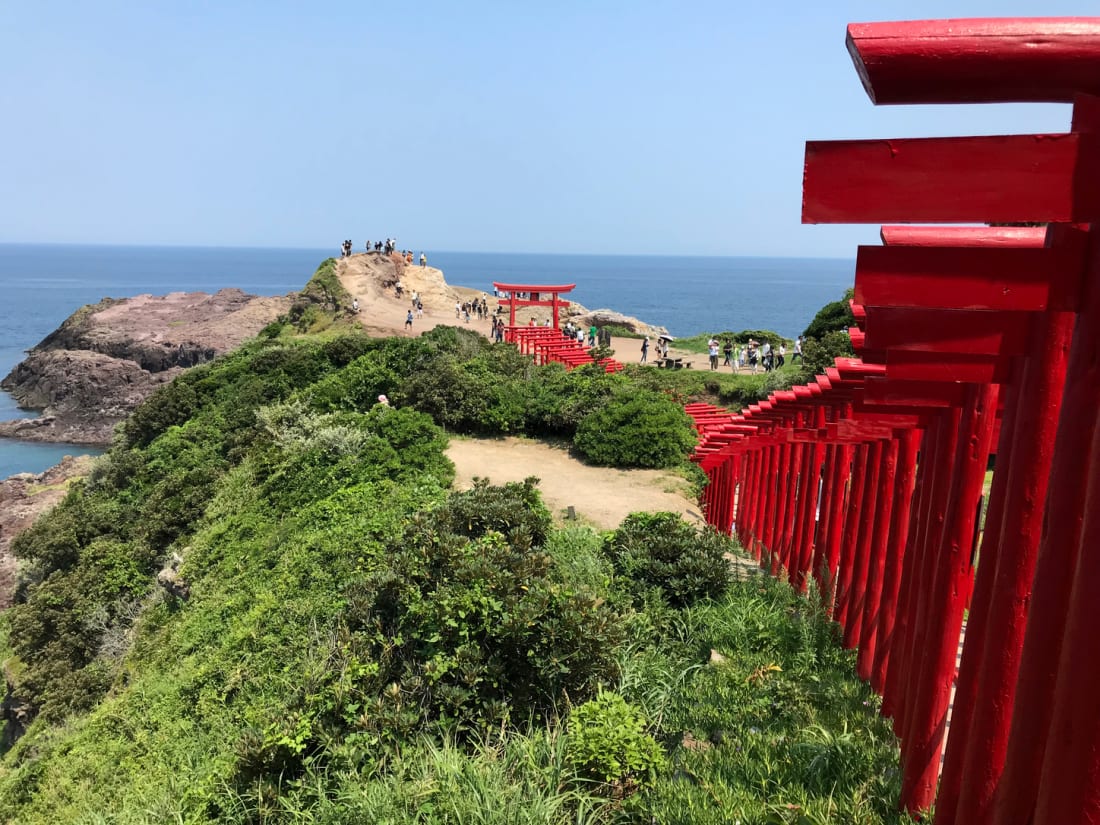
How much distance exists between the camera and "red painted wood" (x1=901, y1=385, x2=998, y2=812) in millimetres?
3916

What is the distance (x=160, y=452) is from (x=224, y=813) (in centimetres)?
1492

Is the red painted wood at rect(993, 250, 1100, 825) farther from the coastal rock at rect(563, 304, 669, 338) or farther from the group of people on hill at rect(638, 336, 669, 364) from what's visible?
the coastal rock at rect(563, 304, 669, 338)

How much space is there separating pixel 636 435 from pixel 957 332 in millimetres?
13294

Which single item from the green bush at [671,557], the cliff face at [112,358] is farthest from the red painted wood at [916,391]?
the cliff face at [112,358]

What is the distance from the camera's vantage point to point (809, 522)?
8484 mm

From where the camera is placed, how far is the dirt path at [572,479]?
13000 mm

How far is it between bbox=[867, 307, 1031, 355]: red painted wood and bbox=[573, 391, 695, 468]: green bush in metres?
13.0

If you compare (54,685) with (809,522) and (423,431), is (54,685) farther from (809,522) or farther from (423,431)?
(809,522)

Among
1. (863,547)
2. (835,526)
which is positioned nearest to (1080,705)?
(863,547)

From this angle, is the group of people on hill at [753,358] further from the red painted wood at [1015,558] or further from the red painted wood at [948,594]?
the red painted wood at [1015,558]

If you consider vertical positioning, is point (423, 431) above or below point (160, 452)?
→ above

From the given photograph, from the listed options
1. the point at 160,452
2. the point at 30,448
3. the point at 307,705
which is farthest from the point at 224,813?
the point at 30,448

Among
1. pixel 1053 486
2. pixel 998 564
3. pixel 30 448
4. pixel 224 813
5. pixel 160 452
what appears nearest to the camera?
pixel 1053 486

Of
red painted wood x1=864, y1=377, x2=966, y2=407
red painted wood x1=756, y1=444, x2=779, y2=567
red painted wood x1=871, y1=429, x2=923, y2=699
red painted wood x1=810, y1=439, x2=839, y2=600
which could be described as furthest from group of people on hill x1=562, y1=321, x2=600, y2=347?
red painted wood x1=864, y1=377, x2=966, y2=407
